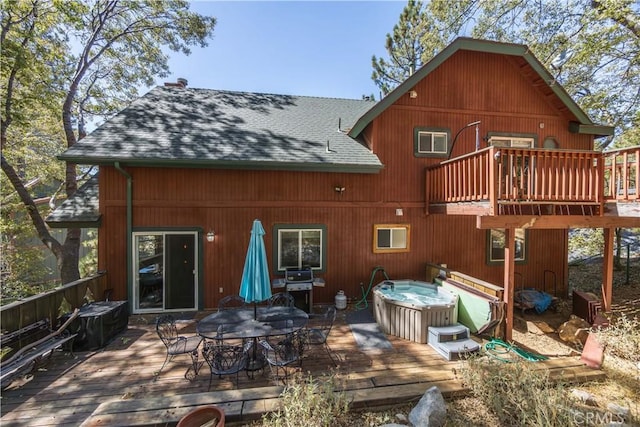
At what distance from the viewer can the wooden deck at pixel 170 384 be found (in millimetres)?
3225

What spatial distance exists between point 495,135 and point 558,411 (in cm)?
730

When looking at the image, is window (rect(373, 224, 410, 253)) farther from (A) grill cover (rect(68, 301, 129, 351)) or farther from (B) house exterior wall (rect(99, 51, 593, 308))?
(A) grill cover (rect(68, 301, 129, 351))

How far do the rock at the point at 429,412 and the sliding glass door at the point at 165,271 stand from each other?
5637 millimetres

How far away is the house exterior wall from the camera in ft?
22.1

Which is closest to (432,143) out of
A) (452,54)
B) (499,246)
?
(452,54)

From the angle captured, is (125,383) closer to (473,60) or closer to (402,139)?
(402,139)

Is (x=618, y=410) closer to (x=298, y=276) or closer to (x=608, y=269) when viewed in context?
(x=608, y=269)

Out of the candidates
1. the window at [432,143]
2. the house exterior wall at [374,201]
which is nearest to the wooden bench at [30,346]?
the house exterior wall at [374,201]

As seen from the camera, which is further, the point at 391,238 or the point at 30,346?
the point at 391,238

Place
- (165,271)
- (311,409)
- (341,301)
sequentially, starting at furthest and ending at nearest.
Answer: (341,301) < (165,271) < (311,409)

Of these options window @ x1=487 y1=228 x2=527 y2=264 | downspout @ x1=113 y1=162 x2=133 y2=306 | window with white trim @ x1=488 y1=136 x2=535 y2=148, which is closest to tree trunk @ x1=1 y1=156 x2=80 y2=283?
downspout @ x1=113 y1=162 x2=133 y2=306

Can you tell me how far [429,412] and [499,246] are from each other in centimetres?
672

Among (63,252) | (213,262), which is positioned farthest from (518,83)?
(63,252)

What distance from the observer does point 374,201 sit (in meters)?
7.62
